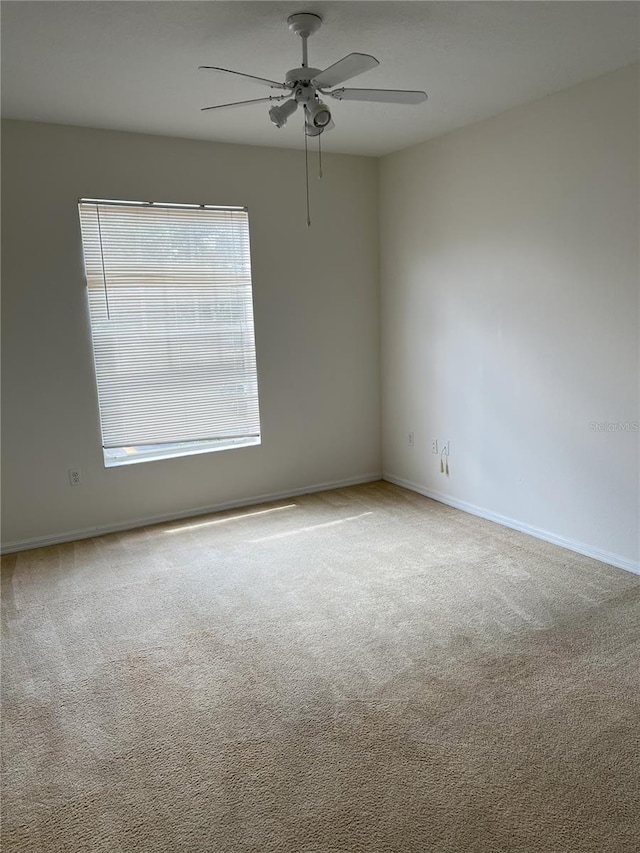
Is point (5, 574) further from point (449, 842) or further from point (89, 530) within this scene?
point (449, 842)

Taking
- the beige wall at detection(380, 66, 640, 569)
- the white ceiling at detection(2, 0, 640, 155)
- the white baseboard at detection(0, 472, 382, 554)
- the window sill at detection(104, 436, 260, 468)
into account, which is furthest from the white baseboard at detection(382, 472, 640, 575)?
the white ceiling at detection(2, 0, 640, 155)

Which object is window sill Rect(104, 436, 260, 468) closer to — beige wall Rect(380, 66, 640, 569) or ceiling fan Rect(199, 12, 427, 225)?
beige wall Rect(380, 66, 640, 569)

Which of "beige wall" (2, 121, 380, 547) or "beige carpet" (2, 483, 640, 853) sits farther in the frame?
"beige wall" (2, 121, 380, 547)

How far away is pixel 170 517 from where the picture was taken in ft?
14.8

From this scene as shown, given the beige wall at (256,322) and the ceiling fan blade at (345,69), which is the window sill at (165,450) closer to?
the beige wall at (256,322)

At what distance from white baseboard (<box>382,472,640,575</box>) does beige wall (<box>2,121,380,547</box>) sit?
51 centimetres

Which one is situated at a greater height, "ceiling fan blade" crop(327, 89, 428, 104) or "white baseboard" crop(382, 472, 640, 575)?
"ceiling fan blade" crop(327, 89, 428, 104)

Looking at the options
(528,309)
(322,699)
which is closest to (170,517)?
(322,699)

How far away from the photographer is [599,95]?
127 inches

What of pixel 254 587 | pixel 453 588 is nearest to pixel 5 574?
pixel 254 587

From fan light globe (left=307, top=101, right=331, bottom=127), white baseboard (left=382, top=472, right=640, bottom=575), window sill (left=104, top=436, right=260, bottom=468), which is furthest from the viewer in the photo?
window sill (left=104, top=436, right=260, bottom=468)

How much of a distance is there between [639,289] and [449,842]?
8.93 feet

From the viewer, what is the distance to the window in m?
4.11

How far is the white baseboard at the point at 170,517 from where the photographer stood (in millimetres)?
4050
